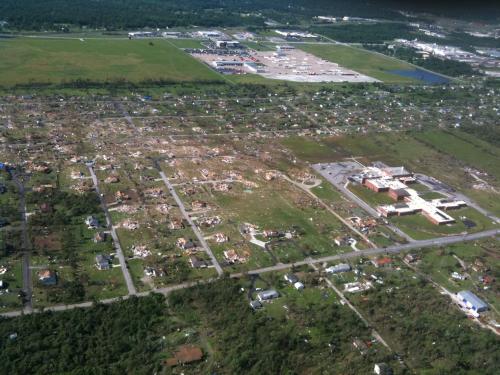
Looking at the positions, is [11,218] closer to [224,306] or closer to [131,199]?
[131,199]

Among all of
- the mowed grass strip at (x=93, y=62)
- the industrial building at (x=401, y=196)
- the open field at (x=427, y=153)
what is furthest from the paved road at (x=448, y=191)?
the mowed grass strip at (x=93, y=62)

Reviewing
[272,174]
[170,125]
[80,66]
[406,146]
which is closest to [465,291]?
[272,174]

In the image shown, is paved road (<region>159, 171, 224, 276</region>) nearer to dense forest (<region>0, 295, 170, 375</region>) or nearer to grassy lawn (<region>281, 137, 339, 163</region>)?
dense forest (<region>0, 295, 170, 375</region>)

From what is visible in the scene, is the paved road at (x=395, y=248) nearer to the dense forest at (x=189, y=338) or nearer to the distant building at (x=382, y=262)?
the distant building at (x=382, y=262)

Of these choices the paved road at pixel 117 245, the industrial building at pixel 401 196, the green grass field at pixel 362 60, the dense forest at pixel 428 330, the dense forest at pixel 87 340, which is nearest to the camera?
the dense forest at pixel 87 340

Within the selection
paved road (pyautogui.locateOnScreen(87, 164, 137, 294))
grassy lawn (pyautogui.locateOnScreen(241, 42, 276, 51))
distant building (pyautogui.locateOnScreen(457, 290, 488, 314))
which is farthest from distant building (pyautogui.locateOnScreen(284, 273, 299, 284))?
grassy lawn (pyautogui.locateOnScreen(241, 42, 276, 51))

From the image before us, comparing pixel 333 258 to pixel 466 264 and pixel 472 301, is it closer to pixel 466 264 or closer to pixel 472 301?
pixel 472 301
